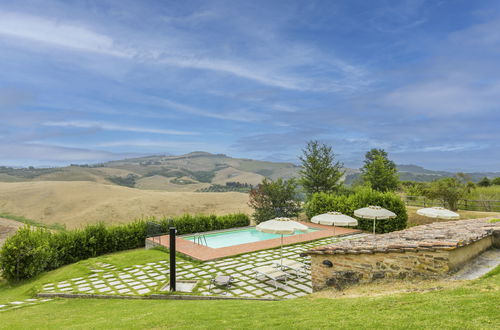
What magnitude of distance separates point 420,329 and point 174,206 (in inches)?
1835

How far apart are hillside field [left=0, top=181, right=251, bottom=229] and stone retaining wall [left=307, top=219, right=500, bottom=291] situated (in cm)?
3479

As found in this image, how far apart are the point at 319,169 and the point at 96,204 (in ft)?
124

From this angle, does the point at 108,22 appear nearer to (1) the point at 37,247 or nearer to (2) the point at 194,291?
(1) the point at 37,247

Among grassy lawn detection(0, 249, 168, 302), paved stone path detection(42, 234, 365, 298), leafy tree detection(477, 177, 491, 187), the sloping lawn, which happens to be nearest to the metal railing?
leafy tree detection(477, 177, 491, 187)

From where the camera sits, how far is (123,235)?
1652 cm

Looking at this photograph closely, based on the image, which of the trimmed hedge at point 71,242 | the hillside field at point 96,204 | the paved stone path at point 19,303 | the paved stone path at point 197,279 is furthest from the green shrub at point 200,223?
the hillside field at point 96,204

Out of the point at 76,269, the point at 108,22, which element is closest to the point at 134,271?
the point at 76,269

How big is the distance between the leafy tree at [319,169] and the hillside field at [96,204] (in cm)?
1819

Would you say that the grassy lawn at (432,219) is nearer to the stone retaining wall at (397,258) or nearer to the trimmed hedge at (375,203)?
the trimmed hedge at (375,203)

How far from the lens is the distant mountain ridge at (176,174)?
9762cm

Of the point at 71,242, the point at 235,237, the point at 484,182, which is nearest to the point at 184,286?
the point at 71,242

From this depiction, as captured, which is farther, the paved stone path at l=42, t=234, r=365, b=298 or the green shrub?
the green shrub

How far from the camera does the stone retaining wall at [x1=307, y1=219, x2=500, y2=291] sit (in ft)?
21.2

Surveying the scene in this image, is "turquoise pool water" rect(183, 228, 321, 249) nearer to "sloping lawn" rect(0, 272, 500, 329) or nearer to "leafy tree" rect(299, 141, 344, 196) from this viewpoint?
"leafy tree" rect(299, 141, 344, 196)
